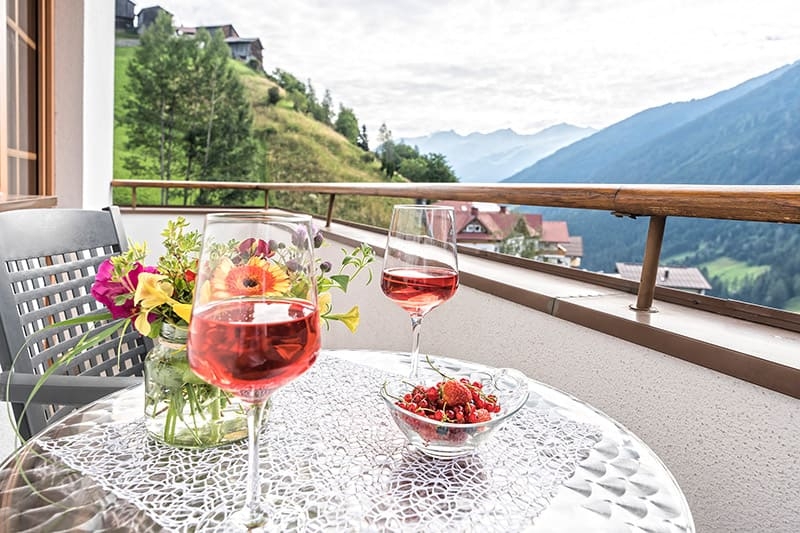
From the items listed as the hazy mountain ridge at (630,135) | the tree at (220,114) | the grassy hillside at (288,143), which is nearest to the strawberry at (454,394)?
the hazy mountain ridge at (630,135)

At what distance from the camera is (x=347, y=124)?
54.0 ft

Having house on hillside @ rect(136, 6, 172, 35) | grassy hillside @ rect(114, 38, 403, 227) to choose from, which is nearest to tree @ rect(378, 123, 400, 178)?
grassy hillside @ rect(114, 38, 403, 227)

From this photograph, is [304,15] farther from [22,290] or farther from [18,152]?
[22,290]

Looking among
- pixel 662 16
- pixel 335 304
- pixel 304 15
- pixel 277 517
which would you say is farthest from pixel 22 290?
pixel 304 15

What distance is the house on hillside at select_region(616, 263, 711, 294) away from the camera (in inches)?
51.2

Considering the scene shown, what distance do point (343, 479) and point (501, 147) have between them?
4.37m

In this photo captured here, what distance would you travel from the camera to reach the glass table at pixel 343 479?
1.73 ft

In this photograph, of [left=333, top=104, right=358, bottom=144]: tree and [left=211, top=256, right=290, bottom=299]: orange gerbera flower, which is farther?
[left=333, top=104, right=358, bottom=144]: tree

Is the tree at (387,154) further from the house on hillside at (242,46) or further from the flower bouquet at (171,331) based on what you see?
the flower bouquet at (171,331)

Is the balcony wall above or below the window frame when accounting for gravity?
below

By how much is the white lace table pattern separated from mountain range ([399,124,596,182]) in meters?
2.82

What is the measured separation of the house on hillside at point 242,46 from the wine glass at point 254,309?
58.7 ft

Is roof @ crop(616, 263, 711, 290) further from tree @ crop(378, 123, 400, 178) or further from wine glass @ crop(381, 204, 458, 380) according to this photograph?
tree @ crop(378, 123, 400, 178)

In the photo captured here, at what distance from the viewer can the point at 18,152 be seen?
245 cm
